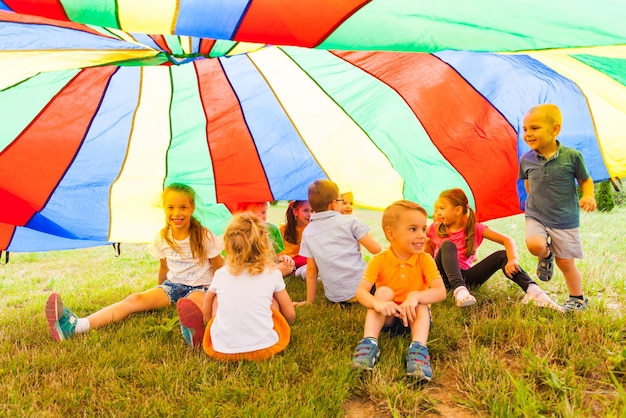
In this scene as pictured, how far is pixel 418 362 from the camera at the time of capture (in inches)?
84.7

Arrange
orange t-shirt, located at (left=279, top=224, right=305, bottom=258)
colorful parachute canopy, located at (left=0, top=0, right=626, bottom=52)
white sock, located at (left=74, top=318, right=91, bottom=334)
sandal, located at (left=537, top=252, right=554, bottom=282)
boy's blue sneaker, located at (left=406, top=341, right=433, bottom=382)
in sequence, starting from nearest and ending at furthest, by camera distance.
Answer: colorful parachute canopy, located at (left=0, top=0, right=626, bottom=52) → boy's blue sneaker, located at (left=406, top=341, right=433, bottom=382) → white sock, located at (left=74, top=318, right=91, bottom=334) → sandal, located at (left=537, top=252, right=554, bottom=282) → orange t-shirt, located at (left=279, top=224, right=305, bottom=258)

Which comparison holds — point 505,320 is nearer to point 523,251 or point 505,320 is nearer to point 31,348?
point 31,348

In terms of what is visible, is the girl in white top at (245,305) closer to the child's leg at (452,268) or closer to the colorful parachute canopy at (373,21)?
the colorful parachute canopy at (373,21)

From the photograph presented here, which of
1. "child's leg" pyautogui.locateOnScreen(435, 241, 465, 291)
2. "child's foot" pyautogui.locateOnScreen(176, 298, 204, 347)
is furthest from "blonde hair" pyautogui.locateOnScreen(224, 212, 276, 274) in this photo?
"child's leg" pyautogui.locateOnScreen(435, 241, 465, 291)

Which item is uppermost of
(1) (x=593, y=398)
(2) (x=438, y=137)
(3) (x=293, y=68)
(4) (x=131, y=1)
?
(3) (x=293, y=68)

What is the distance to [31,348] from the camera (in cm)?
260

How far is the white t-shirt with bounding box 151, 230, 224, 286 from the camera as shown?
339 cm

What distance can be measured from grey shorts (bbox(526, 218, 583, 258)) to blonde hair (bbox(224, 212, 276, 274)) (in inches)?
72.0

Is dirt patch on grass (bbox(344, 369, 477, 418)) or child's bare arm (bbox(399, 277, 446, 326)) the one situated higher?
child's bare arm (bbox(399, 277, 446, 326))

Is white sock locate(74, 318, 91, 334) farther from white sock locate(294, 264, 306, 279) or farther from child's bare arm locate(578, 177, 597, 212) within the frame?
child's bare arm locate(578, 177, 597, 212)

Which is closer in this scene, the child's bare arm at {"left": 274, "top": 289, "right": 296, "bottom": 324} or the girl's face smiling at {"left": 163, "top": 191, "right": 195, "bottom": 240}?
the child's bare arm at {"left": 274, "top": 289, "right": 296, "bottom": 324}

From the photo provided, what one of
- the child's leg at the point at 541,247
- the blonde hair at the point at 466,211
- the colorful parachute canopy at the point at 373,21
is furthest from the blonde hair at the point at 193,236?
the child's leg at the point at 541,247

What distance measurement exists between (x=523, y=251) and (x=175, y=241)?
4.08m

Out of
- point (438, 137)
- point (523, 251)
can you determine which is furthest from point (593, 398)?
point (523, 251)
